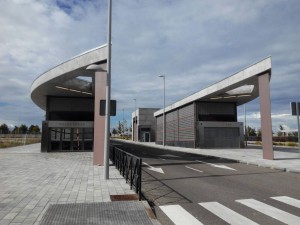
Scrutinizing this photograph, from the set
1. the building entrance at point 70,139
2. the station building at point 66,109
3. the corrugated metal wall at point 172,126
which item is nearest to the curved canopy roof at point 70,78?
the station building at point 66,109

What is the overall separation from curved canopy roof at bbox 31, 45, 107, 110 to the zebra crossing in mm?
12805

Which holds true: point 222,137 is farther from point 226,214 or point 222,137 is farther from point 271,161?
point 226,214

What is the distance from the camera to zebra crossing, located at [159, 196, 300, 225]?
6.48 m

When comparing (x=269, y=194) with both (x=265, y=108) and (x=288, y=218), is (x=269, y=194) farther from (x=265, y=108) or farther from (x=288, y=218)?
(x=265, y=108)

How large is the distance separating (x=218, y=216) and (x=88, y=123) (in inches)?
981

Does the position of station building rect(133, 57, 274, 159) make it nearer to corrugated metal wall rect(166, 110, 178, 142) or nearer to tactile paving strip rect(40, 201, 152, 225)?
corrugated metal wall rect(166, 110, 178, 142)

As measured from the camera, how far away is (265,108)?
2056 centimetres

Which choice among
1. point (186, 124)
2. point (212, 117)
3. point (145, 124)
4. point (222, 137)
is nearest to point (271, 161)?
point (222, 137)

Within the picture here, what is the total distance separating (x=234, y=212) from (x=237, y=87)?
21.1m

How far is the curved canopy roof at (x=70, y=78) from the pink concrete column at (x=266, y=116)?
10.4 metres

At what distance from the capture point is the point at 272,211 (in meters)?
7.20

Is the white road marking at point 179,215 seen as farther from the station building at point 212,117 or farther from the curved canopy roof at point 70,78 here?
the station building at point 212,117

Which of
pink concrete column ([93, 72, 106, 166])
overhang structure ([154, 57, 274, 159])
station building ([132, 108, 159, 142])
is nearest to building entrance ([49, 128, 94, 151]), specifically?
overhang structure ([154, 57, 274, 159])

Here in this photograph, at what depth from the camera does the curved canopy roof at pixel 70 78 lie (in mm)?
19203
